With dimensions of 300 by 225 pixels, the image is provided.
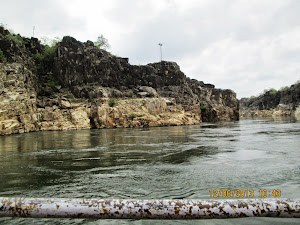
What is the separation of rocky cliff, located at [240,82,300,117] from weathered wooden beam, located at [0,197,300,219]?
86.1m

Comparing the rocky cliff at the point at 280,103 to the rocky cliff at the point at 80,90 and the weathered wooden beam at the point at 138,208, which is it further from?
the weathered wooden beam at the point at 138,208

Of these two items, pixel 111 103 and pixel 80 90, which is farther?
pixel 80 90

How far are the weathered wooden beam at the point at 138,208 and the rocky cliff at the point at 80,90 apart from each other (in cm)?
2375

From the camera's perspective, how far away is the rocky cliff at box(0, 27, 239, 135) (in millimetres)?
27297

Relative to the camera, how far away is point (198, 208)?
139 centimetres

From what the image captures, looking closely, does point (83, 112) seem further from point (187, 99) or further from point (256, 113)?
point (256, 113)

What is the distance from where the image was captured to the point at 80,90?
37.3m
